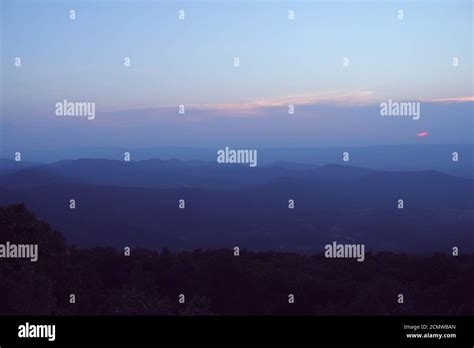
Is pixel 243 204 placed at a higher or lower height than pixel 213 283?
higher

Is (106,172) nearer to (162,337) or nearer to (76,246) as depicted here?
(76,246)

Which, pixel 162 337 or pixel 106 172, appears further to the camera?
pixel 106 172

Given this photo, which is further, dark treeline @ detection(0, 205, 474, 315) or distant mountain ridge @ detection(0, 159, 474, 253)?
distant mountain ridge @ detection(0, 159, 474, 253)

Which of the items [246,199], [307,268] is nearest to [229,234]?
[246,199]

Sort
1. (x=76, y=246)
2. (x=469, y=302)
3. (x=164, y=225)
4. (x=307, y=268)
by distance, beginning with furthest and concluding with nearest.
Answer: (x=164, y=225) → (x=76, y=246) → (x=307, y=268) → (x=469, y=302)

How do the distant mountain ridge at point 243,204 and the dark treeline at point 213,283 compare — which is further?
the distant mountain ridge at point 243,204

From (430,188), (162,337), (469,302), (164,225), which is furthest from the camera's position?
(430,188)

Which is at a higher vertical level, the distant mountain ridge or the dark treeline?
the distant mountain ridge

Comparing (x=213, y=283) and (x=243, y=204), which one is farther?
(x=243, y=204)
